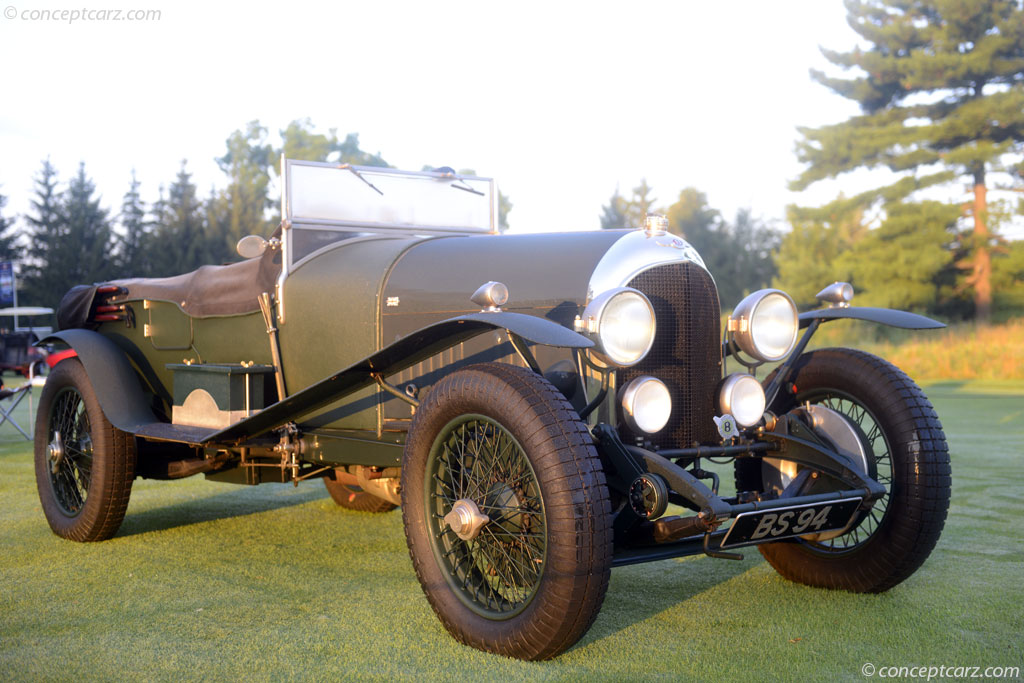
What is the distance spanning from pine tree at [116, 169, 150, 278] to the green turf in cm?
4176

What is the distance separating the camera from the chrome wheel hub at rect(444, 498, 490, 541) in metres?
3.09

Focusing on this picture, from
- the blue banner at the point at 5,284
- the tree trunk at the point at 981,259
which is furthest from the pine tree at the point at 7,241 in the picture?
the tree trunk at the point at 981,259

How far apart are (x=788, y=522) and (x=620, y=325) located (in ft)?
3.02

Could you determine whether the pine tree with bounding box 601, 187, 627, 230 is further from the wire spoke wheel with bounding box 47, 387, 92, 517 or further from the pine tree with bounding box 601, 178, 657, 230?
the wire spoke wheel with bounding box 47, 387, 92, 517

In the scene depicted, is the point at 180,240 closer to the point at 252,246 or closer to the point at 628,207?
the point at 628,207

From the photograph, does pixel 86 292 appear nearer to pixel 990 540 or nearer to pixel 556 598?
pixel 556 598

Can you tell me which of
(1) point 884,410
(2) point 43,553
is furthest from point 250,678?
(1) point 884,410

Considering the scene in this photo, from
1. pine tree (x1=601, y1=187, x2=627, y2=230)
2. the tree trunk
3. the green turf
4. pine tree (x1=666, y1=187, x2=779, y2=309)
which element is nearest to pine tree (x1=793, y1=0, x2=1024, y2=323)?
the tree trunk

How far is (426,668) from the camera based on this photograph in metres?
2.87

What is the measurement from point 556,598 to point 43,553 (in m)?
3.08

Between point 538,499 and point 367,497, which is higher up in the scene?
point 538,499

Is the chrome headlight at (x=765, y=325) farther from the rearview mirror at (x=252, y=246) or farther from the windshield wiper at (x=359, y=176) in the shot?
the rearview mirror at (x=252, y=246)

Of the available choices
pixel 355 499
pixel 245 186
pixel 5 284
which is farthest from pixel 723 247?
pixel 355 499

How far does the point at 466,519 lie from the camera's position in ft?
10.2
